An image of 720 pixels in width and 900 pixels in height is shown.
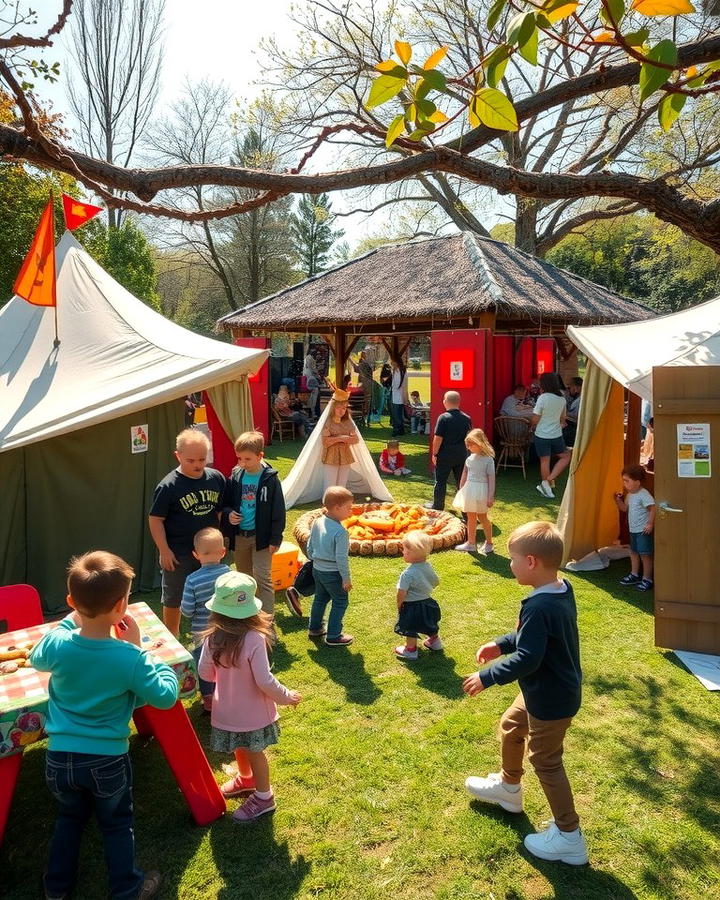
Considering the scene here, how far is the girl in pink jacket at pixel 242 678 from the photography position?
301cm

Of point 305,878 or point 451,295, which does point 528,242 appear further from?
point 305,878

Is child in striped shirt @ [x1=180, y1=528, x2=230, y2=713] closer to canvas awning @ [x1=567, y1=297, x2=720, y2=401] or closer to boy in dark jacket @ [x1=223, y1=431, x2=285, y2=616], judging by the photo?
boy in dark jacket @ [x1=223, y1=431, x2=285, y2=616]

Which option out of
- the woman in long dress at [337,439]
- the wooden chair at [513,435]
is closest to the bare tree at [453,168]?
the woman in long dress at [337,439]

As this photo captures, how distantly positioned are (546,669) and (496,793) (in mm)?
895

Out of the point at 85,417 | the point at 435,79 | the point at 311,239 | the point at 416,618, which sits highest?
the point at 311,239

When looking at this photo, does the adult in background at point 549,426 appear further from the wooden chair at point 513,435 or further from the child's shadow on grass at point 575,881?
the child's shadow on grass at point 575,881

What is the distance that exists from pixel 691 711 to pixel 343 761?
7.81 feet

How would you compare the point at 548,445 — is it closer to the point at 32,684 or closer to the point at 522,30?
the point at 32,684

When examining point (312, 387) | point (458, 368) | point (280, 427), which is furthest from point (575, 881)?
point (312, 387)

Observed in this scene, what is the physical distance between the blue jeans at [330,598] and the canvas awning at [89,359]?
227cm

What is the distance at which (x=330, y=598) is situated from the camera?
5270mm

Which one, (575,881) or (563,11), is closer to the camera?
(563,11)

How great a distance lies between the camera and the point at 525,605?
2.82 m

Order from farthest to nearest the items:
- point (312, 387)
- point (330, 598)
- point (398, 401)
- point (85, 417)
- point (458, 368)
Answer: point (312, 387) → point (398, 401) → point (458, 368) → point (85, 417) → point (330, 598)
